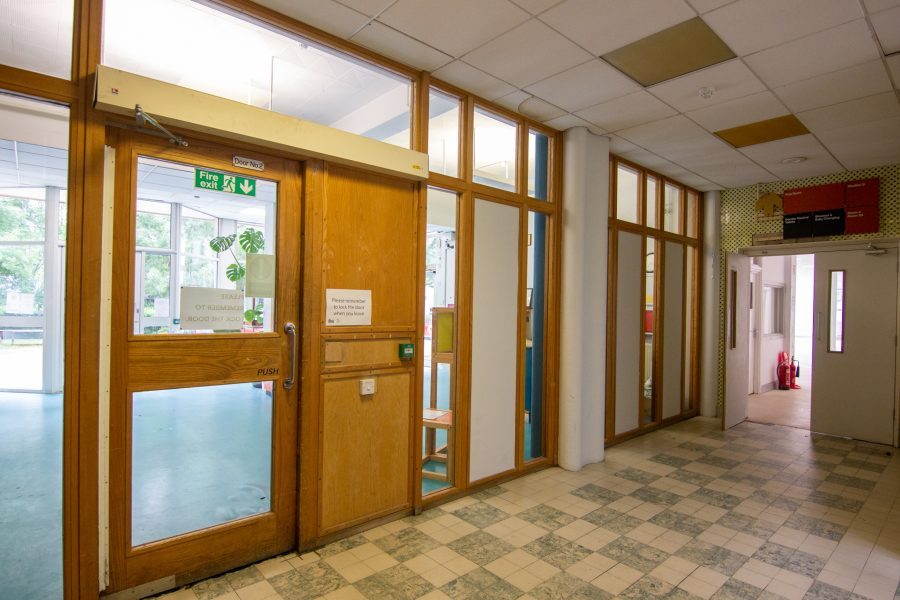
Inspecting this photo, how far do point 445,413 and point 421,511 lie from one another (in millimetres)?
920

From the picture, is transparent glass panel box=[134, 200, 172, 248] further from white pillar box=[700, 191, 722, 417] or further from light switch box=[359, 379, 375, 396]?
white pillar box=[700, 191, 722, 417]

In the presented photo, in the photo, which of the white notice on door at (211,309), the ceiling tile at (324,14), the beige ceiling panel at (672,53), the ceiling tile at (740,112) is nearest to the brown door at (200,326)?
the white notice on door at (211,309)

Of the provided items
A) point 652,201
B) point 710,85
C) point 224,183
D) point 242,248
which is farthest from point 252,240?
point 652,201

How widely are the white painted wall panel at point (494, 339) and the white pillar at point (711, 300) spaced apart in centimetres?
397

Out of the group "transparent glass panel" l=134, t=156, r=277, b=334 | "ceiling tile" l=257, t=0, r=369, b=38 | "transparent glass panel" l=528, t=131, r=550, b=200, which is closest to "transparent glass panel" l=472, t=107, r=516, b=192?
"transparent glass panel" l=528, t=131, r=550, b=200

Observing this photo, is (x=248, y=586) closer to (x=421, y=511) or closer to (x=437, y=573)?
(x=437, y=573)

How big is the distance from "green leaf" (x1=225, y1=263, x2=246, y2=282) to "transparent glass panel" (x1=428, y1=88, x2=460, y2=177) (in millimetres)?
1522

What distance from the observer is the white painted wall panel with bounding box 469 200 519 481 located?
3855mm

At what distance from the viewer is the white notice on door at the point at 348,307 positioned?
299 cm

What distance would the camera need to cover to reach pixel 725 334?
6.20 metres

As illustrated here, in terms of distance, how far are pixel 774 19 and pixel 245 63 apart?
10.4 ft

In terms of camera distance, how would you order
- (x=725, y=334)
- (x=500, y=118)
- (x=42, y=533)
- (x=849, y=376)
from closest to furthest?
(x=42, y=533), (x=500, y=118), (x=849, y=376), (x=725, y=334)

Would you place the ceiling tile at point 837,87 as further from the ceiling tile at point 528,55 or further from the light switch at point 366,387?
the light switch at point 366,387

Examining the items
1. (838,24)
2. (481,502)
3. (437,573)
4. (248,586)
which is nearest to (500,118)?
(838,24)
